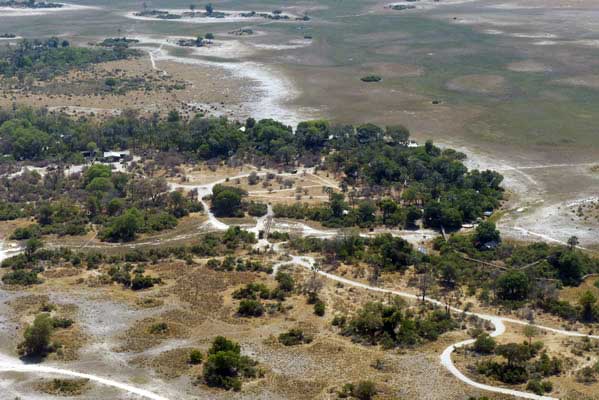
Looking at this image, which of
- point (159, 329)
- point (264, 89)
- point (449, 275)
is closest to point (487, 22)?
point (264, 89)

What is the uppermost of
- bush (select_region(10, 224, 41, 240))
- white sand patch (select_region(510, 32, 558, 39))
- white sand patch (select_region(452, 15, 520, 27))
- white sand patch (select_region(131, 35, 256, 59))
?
white sand patch (select_region(452, 15, 520, 27))

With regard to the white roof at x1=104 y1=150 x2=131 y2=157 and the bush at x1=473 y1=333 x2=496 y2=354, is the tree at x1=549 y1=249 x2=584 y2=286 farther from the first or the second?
the white roof at x1=104 y1=150 x2=131 y2=157

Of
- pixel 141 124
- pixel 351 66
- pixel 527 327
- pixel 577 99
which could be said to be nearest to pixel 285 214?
pixel 527 327

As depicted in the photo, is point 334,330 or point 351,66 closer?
point 334,330

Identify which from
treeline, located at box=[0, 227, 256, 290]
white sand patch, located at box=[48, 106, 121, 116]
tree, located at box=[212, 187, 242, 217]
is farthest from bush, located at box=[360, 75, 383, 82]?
treeline, located at box=[0, 227, 256, 290]

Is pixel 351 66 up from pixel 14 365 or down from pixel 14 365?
up

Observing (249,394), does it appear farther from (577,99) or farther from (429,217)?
(577,99)
